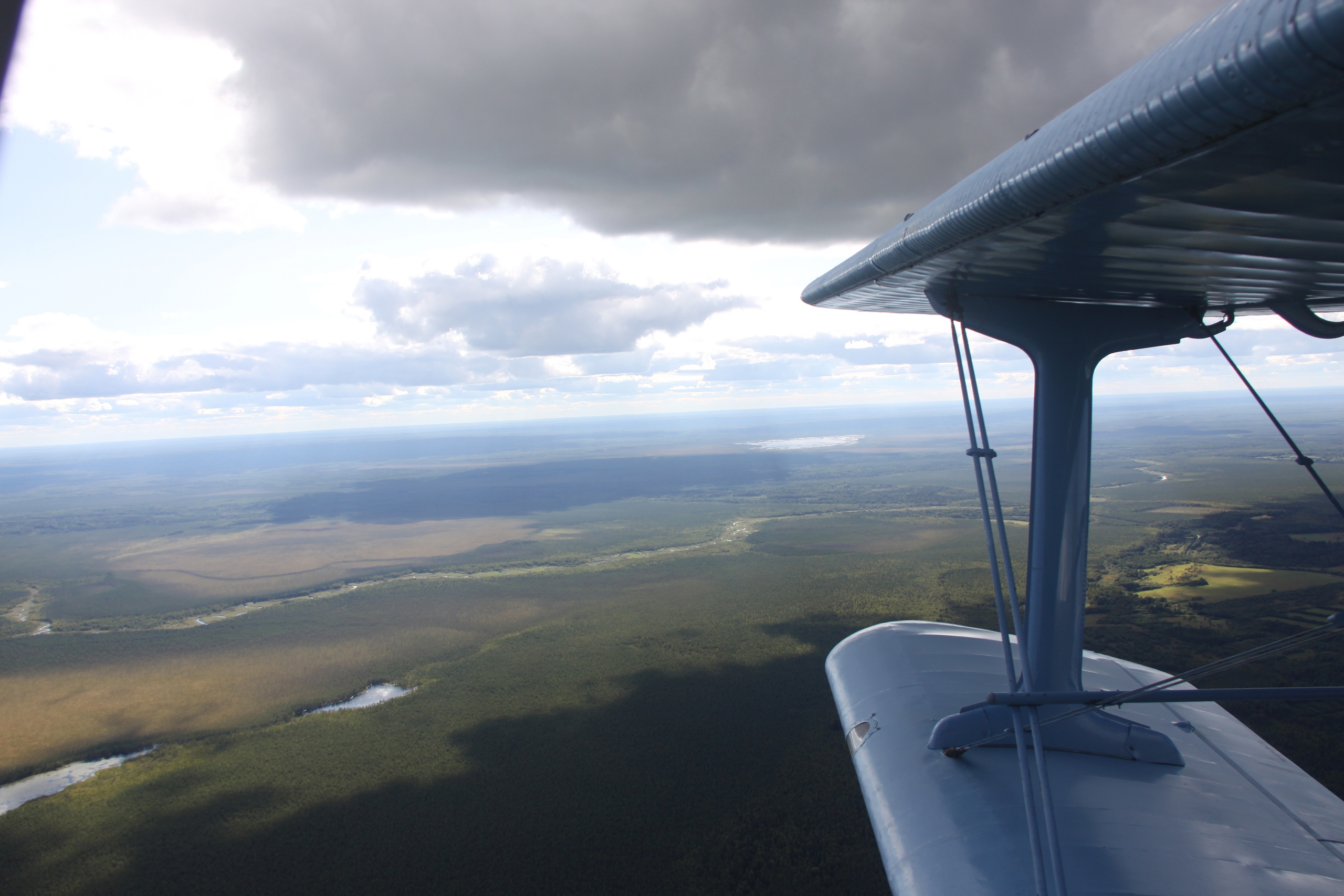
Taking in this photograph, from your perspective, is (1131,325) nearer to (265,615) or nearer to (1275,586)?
(1275,586)

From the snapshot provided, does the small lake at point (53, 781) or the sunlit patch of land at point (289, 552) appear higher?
the sunlit patch of land at point (289, 552)

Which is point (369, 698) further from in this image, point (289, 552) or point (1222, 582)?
point (289, 552)

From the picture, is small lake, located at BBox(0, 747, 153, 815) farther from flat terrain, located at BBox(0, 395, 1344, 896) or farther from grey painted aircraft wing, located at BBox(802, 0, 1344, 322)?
grey painted aircraft wing, located at BBox(802, 0, 1344, 322)

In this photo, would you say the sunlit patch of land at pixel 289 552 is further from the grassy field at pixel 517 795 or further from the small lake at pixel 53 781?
the grassy field at pixel 517 795

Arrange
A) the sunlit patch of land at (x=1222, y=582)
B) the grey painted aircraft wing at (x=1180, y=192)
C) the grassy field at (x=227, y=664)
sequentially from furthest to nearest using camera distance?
1. the sunlit patch of land at (x=1222, y=582)
2. the grassy field at (x=227, y=664)
3. the grey painted aircraft wing at (x=1180, y=192)

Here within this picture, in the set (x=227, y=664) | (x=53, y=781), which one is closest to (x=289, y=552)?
(x=227, y=664)

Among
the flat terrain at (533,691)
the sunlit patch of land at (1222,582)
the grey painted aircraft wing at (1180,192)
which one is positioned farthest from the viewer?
the sunlit patch of land at (1222,582)

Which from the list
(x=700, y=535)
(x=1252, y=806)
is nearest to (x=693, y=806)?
(x=1252, y=806)

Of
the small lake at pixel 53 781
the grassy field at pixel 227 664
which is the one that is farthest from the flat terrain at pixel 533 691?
the small lake at pixel 53 781
